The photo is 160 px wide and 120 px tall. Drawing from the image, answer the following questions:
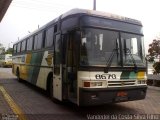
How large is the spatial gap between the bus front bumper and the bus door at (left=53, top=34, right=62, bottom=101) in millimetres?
1638

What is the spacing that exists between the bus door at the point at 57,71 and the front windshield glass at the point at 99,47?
1609mm

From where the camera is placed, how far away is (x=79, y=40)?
789 cm

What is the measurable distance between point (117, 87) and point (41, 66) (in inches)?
194

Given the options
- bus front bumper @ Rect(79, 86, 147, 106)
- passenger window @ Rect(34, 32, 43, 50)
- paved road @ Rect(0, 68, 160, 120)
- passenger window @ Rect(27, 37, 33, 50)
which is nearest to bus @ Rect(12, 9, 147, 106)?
bus front bumper @ Rect(79, 86, 147, 106)

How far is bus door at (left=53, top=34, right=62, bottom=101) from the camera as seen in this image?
9.23 meters

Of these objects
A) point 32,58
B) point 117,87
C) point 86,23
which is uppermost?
point 86,23

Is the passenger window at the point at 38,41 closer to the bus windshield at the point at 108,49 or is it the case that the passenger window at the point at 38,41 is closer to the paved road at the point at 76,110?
the paved road at the point at 76,110

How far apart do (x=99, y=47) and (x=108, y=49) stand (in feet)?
1.01

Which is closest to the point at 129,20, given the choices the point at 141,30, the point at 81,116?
the point at 141,30

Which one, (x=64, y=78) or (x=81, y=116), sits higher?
(x=64, y=78)

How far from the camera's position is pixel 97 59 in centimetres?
798

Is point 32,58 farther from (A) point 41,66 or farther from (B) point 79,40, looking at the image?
(B) point 79,40

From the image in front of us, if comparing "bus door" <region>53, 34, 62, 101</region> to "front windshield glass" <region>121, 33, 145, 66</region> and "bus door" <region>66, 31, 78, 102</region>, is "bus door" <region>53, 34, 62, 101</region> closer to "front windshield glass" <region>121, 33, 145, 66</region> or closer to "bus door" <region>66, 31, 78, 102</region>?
"bus door" <region>66, 31, 78, 102</region>

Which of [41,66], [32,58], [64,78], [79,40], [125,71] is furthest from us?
[32,58]
